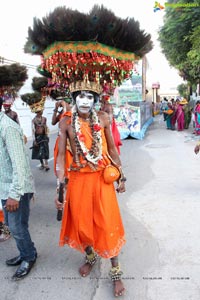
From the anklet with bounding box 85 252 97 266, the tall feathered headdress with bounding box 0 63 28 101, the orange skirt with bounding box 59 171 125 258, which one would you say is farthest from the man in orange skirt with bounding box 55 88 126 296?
the tall feathered headdress with bounding box 0 63 28 101

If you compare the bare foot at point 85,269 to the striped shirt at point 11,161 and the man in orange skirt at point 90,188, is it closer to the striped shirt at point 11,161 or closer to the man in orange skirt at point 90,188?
the man in orange skirt at point 90,188

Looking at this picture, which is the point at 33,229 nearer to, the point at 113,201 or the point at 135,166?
the point at 113,201

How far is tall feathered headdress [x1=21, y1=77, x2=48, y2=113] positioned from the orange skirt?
13.5ft

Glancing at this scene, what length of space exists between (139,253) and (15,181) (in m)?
1.70

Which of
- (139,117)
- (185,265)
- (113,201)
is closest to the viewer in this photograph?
(113,201)

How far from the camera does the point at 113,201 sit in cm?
291

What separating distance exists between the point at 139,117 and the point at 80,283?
38.4 feet

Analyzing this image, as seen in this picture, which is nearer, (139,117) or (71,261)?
(71,261)

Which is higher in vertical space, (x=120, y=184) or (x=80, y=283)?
(x=120, y=184)

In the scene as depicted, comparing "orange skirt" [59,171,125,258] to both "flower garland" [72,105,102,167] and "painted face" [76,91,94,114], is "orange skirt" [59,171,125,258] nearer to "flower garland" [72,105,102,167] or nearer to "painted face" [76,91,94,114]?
"flower garland" [72,105,102,167]

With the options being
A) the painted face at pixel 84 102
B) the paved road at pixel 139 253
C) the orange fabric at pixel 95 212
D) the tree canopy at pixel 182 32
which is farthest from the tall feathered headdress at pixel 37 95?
the tree canopy at pixel 182 32

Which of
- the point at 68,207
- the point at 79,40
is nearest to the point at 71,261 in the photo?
the point at 68,207

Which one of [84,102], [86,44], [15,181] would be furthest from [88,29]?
[15,181]

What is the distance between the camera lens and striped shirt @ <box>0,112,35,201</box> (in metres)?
2.76
